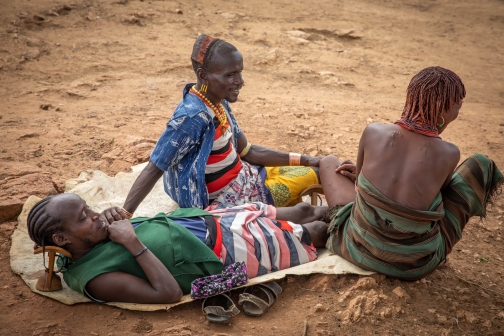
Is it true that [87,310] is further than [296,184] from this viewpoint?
No

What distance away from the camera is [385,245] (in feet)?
9.69

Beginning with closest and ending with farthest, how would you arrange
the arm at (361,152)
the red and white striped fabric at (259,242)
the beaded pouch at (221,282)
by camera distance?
the beaded pouch at (221,282), the arm at (361,152), the red and white striped fabric at (259,242)

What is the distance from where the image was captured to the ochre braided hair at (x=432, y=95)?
8.96 ft

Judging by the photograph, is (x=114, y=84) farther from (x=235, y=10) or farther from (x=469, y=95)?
(x=469, y=95)

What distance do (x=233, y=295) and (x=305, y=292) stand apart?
420mm

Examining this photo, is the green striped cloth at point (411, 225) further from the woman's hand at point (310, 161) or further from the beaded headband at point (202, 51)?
the beaded headband at point (202, 51)

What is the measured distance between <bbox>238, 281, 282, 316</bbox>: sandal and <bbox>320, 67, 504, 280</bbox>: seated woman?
1.69ft

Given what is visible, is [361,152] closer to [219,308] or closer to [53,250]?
[219,308]

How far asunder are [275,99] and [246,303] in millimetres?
3871

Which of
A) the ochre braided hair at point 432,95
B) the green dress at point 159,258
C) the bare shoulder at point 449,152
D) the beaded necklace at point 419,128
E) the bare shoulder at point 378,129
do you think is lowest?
the green dress at point 159,258

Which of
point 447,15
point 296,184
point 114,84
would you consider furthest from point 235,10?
point 296,184

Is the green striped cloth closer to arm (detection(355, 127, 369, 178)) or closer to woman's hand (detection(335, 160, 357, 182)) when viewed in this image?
arm (detection(355, 127, 369, 178))

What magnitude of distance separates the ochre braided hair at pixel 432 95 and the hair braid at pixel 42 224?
1937mm

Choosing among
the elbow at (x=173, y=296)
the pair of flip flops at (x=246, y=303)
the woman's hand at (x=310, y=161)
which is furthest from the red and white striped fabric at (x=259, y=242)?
the woman's hand at (x=310, y=161)
